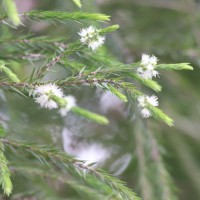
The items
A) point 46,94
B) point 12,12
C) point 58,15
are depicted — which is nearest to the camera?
point 12,12

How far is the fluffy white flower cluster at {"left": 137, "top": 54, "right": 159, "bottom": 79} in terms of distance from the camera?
1.07 metres

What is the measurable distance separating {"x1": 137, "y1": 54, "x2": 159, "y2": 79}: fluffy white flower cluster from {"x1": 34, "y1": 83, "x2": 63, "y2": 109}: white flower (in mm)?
207

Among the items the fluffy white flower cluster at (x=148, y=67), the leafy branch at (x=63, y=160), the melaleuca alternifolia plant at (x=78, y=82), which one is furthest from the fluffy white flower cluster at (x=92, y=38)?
the leafy branch at (x=63, y=160)

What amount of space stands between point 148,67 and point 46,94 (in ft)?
0.82

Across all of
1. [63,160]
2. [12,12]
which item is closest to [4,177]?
[63,160]

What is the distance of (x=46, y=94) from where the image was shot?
1023mm

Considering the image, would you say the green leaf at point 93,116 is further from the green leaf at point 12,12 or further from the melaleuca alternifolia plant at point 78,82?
the green leaf at point 12,12

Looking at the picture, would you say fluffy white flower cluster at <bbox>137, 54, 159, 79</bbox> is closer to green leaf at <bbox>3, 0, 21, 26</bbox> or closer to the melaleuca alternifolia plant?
the melaleuca alternifolia plant

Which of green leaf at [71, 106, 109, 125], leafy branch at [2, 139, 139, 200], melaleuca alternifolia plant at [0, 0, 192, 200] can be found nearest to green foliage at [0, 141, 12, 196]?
melaleuca alternifolia plant at [0, 0, 192, 200]

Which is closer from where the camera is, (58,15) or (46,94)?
(46,94)

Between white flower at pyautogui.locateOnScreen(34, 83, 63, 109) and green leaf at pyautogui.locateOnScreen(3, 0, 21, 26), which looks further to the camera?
white flower at pyautogui.locateOnScreen(34, 83, 63, 109)

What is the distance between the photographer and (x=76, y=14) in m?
1.13

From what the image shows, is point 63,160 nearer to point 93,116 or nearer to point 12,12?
point 93,116

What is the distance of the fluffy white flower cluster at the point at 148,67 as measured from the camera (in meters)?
1.07
